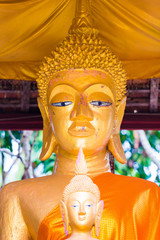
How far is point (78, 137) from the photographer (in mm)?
2988

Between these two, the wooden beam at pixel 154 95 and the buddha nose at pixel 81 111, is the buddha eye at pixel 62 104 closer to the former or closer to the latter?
the buddha nose at pixel 81 111

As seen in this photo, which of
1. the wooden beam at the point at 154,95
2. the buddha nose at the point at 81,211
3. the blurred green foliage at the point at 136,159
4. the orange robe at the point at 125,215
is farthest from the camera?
the blurred green foliage at the point at 136,159

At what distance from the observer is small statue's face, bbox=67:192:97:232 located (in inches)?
88.4

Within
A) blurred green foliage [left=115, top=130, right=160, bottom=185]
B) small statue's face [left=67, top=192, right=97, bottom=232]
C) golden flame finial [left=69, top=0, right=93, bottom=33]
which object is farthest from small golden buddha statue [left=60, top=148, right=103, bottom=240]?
blurred green foliage [left=115, top=130, right=160, bottom=185]

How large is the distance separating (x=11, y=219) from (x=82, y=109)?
0.78 metres

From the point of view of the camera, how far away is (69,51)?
10.1ft

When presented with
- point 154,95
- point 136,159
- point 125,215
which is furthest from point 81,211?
point 136,159

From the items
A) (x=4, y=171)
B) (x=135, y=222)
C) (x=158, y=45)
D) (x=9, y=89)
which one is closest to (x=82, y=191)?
(x=135, y=222)

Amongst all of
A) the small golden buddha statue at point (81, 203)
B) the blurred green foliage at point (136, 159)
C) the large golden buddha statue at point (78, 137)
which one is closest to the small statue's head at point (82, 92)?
the large golden buddha statue at point (78, 137)

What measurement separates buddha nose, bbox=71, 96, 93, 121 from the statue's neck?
26 cm

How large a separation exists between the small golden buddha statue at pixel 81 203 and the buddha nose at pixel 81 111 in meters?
0.70

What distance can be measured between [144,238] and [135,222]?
102mm

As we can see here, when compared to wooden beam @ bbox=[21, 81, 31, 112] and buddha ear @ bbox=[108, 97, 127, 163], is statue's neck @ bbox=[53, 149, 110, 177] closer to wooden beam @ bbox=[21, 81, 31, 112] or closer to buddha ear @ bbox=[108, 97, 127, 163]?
buddha ear @ bbox=[108, 97, 127, 163]

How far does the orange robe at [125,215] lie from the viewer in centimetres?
269
